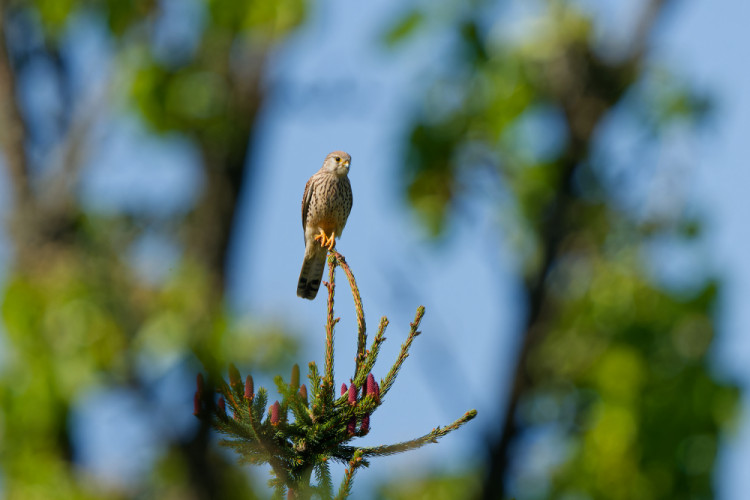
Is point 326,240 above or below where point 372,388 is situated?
above

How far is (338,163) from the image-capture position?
16.3ft

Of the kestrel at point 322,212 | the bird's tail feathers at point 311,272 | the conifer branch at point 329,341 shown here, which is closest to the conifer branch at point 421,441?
the conifer branch at point 329,341

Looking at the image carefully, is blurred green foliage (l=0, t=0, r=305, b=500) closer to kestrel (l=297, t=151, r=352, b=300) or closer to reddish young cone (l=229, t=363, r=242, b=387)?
kestrel (l=297, t=151, r=352, b=300)

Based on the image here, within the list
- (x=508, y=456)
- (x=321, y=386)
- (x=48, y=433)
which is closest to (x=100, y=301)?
(x=48, y=433)

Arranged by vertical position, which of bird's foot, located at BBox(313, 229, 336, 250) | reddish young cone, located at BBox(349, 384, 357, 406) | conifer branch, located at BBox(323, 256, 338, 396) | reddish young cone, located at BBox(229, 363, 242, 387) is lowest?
reddish young cone, located at BBox(349, 384, 357, 406)

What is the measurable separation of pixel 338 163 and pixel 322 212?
26 cm

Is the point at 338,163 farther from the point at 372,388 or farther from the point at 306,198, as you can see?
the point at 372,388

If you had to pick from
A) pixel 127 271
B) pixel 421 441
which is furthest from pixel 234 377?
pixel 127 271

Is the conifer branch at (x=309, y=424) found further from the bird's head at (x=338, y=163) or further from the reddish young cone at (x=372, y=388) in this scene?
the bird's head at (x=338, y=163)

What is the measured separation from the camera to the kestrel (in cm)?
494

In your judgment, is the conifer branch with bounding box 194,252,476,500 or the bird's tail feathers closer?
the conifer branch with bounding box 194,252,476,500

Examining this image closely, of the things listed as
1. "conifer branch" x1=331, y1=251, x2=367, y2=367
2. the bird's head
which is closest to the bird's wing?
the bird's head

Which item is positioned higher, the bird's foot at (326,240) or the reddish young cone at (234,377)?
the bird's foot at (326,240)

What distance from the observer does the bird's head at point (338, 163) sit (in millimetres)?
4918
